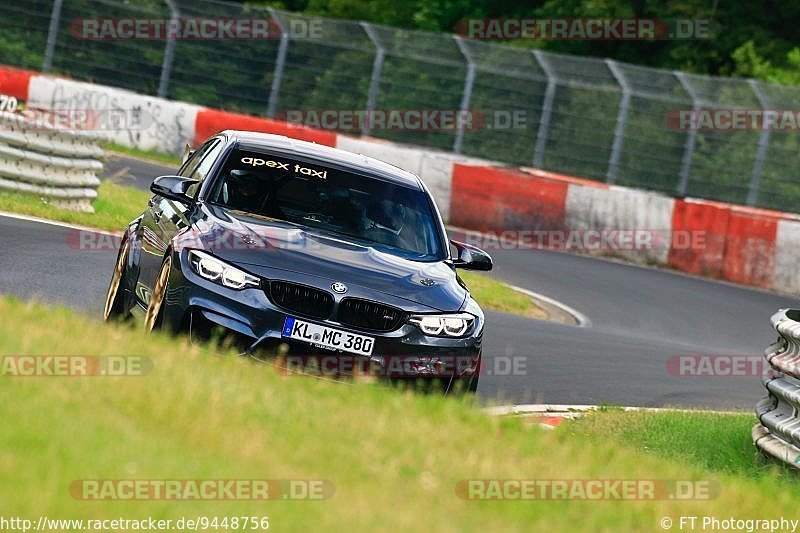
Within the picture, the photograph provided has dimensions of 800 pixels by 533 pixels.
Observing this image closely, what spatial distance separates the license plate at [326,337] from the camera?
838cm

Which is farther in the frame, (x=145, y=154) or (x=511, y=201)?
(x=145, y=154)

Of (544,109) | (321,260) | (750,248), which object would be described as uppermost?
(321,260)

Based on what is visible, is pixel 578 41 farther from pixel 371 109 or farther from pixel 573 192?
pixel 573 192

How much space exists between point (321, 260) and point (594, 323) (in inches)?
374

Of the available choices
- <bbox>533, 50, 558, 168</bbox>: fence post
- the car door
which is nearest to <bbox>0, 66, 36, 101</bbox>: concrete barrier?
<bbox>533, 50, 558, 168</bbox>: fence post

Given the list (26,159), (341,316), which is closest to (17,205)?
(26,159)

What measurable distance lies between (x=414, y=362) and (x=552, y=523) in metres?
2.89

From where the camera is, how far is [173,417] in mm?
6211

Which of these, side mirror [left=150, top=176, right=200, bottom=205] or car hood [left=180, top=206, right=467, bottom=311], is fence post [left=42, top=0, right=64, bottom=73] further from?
car hood [left=180, top=206, right=467, bottom=311]

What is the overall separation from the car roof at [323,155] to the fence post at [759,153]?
53.9ft

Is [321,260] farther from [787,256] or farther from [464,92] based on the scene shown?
[464,92]

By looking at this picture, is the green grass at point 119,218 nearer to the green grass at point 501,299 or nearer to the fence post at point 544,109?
the green grass at point 501,299

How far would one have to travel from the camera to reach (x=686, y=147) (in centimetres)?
2720

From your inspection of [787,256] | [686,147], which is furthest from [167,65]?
[787,256]
